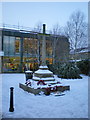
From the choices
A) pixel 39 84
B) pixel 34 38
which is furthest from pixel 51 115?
pixel 34 38

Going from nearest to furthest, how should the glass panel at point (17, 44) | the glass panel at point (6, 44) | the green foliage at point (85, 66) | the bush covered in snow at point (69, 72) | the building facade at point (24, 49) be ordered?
1. the bush covered in snow at point (69, 72)
2. the green foliage at point (85, 66)
3. the building facade at point (24, 49)
4. the glass panel at point (6, 44)
5. the glass panel at point (17, 44)

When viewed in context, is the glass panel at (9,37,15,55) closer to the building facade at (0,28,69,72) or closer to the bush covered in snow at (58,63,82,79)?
the building facade at (0,28,69,72)

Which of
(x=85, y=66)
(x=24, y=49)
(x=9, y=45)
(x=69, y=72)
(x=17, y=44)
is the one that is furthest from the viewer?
(x=17, y=44)

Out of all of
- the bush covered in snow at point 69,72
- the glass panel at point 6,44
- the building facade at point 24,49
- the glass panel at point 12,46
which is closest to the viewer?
the bush covered in snow at point 69,72

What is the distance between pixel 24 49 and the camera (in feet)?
101

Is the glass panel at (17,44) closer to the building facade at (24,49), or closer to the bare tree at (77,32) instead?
the building facade at (24,49)

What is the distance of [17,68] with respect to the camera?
31000 mm

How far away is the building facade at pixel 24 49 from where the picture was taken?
29.2 m

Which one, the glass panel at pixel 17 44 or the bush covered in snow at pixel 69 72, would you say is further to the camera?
the glass panel at pixel 17 44

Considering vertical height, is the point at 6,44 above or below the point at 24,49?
above

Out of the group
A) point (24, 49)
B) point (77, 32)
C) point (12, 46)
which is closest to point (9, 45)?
point (12, 46)

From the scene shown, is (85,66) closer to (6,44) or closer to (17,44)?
(17,44)

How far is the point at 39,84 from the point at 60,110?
377 cm

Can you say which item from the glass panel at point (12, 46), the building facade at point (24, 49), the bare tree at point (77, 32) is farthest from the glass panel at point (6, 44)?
the bare tree at point (77, 32)
